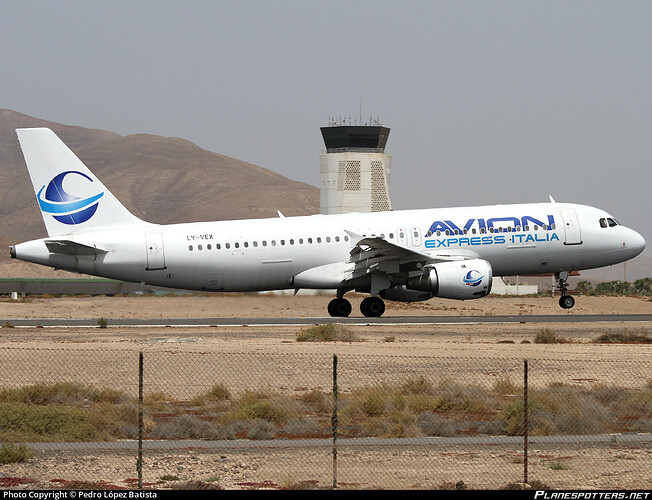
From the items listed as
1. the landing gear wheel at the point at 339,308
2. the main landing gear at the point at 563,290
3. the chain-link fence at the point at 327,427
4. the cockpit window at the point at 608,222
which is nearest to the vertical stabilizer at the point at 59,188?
the landing gear wheel at the point at 339,308

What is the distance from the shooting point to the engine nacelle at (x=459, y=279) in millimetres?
38469

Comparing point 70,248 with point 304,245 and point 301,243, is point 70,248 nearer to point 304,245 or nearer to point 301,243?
point 301,243

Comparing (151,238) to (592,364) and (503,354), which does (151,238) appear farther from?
(592,364)

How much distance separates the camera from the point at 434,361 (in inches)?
1101

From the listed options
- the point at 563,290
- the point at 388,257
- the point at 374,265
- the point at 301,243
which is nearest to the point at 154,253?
the point at 301,243

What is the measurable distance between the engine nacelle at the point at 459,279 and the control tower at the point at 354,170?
5799 cm

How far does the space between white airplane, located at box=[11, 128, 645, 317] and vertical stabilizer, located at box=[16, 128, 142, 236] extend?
0.13 ft

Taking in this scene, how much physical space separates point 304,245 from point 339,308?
3.99 m

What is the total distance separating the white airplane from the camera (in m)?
38.9

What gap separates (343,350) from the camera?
29969mm

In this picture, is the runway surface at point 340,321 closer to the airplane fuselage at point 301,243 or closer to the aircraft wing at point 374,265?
the aircraft wing at point 374,265

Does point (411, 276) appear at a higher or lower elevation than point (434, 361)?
higher

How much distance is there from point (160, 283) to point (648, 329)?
18.8m
